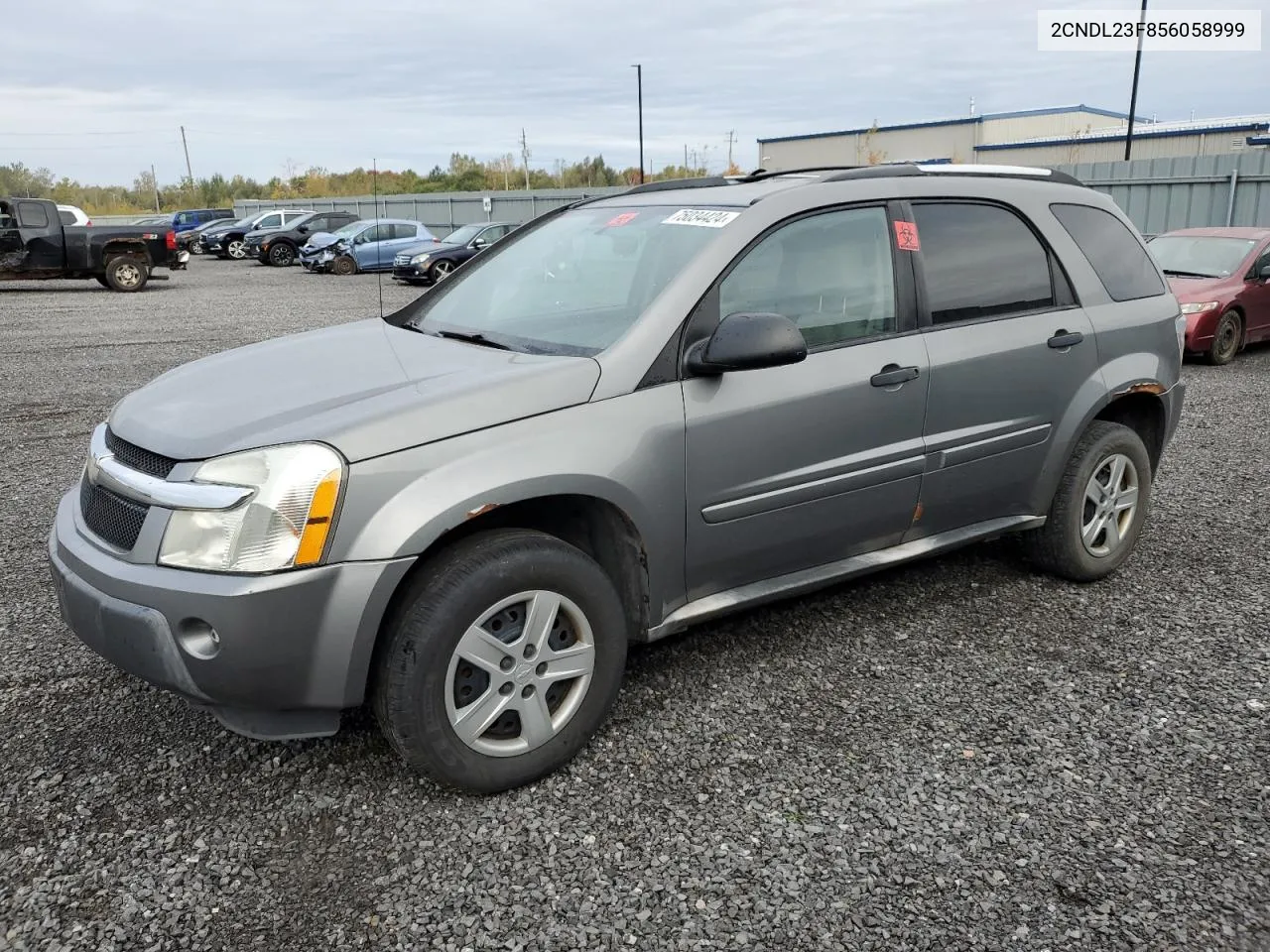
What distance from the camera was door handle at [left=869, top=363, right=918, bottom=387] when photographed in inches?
147

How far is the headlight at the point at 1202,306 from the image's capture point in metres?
11.0

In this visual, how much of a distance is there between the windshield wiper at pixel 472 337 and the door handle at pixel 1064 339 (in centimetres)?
225

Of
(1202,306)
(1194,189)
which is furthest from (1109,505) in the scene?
(1194,189)

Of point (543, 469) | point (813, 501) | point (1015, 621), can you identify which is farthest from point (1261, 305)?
point (543, 469)

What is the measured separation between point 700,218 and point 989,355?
128 centimetres

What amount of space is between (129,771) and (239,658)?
82cm

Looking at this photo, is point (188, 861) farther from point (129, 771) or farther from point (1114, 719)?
point (1114, 719)

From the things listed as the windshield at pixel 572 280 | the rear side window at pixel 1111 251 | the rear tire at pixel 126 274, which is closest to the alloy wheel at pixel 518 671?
the windshield at pixel 572 280

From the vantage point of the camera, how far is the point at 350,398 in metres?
3.03

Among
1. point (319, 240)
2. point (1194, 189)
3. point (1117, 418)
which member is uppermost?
point (1194, 189)

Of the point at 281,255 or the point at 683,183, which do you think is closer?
the point at 683,183

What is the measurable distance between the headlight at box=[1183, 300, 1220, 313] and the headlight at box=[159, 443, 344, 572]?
10700 mm

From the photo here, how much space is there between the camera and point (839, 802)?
3.02m

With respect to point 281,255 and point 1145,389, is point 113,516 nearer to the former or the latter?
point 1145,389
